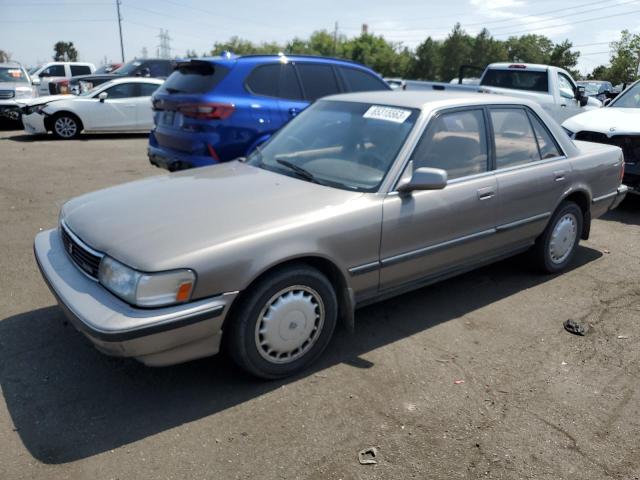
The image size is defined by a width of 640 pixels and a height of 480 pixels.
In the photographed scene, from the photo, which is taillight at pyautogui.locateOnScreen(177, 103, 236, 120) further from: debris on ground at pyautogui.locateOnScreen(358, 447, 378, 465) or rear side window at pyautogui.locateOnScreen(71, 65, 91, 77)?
rear side window at pyautogui.locateOnScreen(71, 65, 91, 77)

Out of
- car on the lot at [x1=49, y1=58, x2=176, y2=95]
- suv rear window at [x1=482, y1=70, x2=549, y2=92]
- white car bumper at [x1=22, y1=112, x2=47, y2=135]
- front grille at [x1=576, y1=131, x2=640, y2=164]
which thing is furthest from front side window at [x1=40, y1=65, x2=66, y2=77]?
front grille at [x1=576, y1=131, x2=640, y2=164]

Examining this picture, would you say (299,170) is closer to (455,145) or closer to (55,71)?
(455,145)

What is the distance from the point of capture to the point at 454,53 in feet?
216

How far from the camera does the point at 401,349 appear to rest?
357 centimetres

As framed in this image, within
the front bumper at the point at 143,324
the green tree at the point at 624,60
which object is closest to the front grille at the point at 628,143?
the front bumper at the point at 143,324

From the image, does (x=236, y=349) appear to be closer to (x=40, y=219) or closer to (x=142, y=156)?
(x=40, y=219)

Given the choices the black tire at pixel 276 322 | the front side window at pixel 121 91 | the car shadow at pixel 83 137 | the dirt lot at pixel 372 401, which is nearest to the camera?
the dirt lot at pixel 372 401

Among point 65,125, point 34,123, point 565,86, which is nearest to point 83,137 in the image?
point 65,125

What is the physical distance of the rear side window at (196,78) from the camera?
237 inches

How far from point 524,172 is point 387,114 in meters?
1.27

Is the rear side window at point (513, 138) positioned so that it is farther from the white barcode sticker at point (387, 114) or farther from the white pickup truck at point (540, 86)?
the white pickup truck at point (540, 86)

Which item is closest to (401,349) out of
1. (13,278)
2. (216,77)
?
(13,278)

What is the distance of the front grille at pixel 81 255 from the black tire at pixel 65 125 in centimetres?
1060

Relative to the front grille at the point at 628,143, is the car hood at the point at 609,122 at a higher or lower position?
higher
